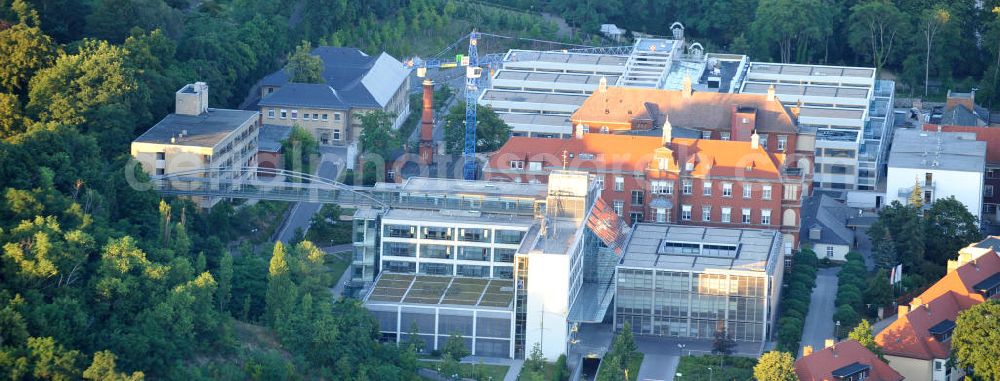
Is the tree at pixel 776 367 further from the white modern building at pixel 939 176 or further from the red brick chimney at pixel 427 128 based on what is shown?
the red brick chimney at pixel 427 128

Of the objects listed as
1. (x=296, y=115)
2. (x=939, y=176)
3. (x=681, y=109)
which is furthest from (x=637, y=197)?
(x=296, y=115)

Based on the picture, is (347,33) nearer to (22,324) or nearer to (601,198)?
(601,198)

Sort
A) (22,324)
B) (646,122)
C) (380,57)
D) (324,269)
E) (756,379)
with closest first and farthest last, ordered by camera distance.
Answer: (22,324) → (756,379) → (324,269) → (646,122) → (380,57)

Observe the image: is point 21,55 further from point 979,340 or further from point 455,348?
point 979,340

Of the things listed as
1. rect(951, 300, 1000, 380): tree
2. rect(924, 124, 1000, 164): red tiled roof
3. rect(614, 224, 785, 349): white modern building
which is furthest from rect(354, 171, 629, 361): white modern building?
rect(924, 124, 1000, 164): red tiled roof

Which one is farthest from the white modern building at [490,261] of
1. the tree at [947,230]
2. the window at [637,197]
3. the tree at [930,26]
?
the tree at [930,26]

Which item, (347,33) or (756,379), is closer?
(756,379)

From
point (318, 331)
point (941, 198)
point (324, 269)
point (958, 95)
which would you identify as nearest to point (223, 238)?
point (324, 269)
